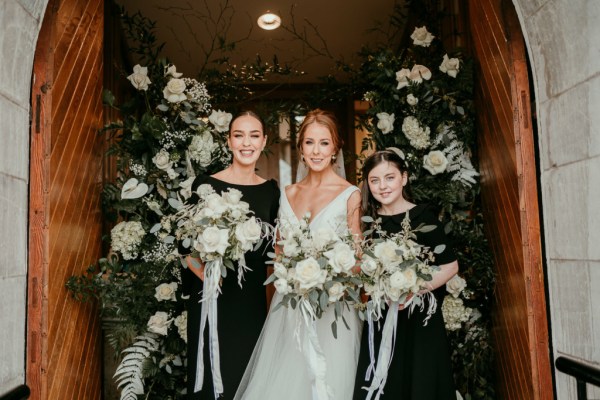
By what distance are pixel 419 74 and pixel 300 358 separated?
6.80ft

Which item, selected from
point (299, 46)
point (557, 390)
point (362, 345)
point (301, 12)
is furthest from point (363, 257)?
point (299, 46)

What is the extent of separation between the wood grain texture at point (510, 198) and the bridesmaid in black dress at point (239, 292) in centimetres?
138

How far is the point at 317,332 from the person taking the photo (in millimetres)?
2961

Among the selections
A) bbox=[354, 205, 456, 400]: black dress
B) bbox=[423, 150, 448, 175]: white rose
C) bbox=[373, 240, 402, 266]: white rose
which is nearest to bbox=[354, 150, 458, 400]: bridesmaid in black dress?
bbox=[354, 205, 456, 400]: black dress

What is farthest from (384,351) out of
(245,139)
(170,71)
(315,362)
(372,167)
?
(170,71)

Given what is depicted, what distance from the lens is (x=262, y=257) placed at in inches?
129

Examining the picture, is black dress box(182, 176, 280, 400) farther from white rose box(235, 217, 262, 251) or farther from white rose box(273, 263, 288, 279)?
white rose box(273, 263, 288, 279)

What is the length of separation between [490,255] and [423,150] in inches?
33.7

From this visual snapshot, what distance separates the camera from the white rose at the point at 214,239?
8.36 feet

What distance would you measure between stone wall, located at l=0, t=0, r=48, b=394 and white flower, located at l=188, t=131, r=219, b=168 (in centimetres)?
140

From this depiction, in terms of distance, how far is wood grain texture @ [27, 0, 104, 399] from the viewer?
8.99ft

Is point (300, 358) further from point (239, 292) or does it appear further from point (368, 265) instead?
point (368, 265)

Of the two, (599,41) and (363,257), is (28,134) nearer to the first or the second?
(363,257)

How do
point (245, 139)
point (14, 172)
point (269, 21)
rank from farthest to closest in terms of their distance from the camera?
point (269, 21), point (245, 139), point (14, 172)
